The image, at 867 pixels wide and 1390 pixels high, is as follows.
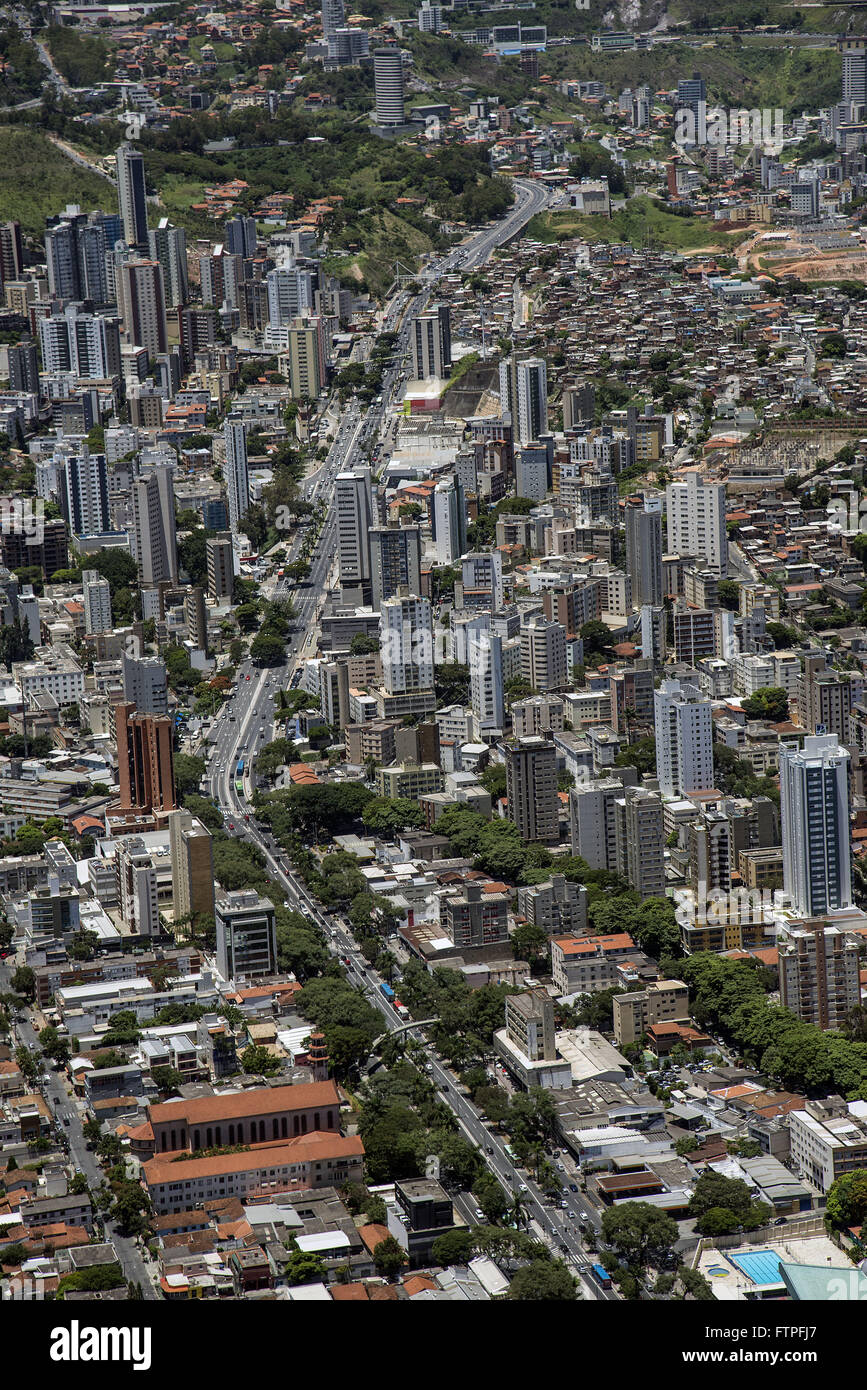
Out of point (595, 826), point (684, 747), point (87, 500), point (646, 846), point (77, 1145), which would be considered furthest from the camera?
point (87, 500)

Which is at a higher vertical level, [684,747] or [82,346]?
[82,346]

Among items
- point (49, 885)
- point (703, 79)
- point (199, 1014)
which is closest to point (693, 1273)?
point (199, 1014)

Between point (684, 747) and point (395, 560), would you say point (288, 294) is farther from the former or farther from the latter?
point (684, 747)

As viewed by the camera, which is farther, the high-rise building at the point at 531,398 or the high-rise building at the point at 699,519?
the high-rise building at the point at 531,398

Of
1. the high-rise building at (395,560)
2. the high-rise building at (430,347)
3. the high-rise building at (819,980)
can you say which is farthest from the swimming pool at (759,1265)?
the high-rise building at (430,347)

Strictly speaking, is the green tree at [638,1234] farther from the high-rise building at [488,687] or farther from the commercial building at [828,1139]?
the high-rise building at [488,687]

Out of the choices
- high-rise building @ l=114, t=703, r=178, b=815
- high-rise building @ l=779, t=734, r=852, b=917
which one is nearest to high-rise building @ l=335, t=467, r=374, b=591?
high-rise building @ l=114, t=703, r=178, b=815

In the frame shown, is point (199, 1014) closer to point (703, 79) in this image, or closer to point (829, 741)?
point (829, 741)

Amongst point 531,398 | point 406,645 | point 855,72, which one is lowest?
point 406,645

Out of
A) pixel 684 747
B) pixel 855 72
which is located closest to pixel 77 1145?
pixel 684 747
